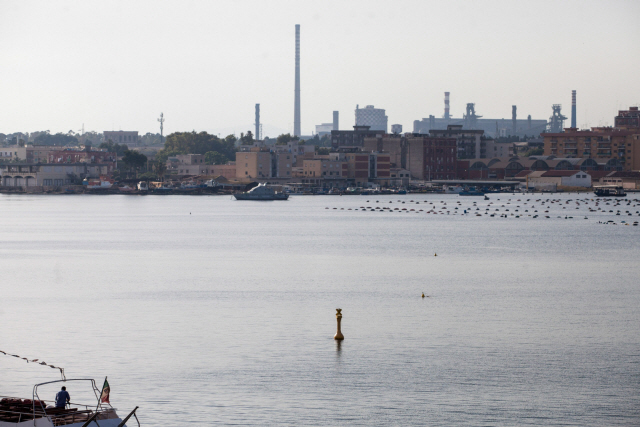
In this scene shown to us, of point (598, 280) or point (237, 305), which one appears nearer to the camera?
point (237, 305)

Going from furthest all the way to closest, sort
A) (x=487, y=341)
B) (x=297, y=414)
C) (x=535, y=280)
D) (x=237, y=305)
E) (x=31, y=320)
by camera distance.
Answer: (x=535, y=280) → (x=237, y=305) → (x=31, y=320) → (x=487, y=341) → (x=297, y=414)

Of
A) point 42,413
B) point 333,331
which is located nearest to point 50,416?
point 42,413

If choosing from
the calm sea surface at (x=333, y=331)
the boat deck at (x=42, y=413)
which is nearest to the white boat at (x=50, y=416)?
the boat deck at (x=42, y=413)

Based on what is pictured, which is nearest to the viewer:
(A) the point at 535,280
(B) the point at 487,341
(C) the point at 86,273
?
(B) the point at 487,341

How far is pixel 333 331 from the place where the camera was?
146ft

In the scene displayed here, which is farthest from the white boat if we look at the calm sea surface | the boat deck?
the calm sea surface

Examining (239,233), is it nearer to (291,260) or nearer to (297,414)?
(291,260)

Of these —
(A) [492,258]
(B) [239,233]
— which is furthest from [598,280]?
(B) [239,233]

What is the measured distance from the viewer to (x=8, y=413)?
2700 cm

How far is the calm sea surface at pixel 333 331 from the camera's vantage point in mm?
31844

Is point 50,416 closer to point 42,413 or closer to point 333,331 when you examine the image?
point 42,413

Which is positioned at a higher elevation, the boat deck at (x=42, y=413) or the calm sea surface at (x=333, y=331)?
the boat deck at (x=42, y=413)

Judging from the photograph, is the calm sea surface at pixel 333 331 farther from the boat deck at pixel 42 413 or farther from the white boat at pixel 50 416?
the boat deck at pixel 42 413

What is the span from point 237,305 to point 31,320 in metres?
11.4
